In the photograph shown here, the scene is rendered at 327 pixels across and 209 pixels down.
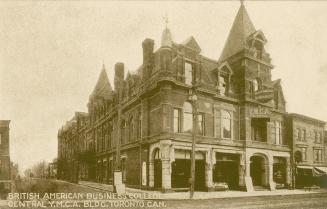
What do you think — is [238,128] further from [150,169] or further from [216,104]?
→ [150,169]

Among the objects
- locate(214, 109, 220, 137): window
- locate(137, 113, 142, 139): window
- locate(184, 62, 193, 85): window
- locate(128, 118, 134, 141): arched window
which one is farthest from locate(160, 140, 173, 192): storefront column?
locate(128, 118, 134, 141): arched window

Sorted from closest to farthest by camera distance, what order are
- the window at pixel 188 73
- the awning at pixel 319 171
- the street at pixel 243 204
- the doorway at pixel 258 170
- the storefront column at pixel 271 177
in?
the street at pixel 243 204 → the window at pixel 188 73 → the storefront column at pixel 271 177 → the doorway at pixel 258 170 → the awning at pixel 319 171

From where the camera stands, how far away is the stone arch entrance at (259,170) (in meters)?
28.5

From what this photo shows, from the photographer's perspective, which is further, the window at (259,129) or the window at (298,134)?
the window at (298,134)

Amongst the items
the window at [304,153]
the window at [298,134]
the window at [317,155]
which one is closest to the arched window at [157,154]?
the window at [298,134]

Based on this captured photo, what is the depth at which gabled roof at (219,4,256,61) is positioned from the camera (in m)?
29.1

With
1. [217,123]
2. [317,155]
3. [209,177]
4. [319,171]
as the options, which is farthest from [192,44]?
[317,155]

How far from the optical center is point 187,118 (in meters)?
23.2

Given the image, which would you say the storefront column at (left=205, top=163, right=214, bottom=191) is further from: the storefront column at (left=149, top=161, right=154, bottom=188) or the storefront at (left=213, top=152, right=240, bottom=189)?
the storefront column at (left=149, top=161, right=154, bottom=188)

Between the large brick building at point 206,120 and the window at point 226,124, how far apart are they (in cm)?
8

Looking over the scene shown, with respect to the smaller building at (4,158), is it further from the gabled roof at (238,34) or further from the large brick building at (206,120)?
the gabled roof at (238,34)

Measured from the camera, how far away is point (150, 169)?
23.0 meters

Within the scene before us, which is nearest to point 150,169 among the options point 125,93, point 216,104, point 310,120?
point 216,104

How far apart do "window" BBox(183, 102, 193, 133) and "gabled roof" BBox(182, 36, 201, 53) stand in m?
4.06
